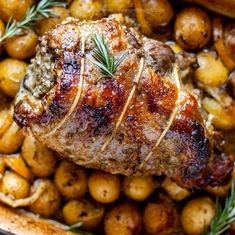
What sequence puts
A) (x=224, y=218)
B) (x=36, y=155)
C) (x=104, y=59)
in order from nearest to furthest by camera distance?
1. (x=104, y=59)
2. (x=224, y=218)
3. (x=36, y=155)

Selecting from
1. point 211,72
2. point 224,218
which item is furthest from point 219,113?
point 224,218

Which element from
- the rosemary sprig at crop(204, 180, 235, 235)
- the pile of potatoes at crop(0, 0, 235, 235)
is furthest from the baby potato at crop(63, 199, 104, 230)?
the rosemary sprig at crop(204, 180, 235, 235)

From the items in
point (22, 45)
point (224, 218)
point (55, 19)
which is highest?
point (55, 19)

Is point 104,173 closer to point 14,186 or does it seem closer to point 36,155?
point 36,155

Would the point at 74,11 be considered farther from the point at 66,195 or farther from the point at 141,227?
the point at 141,227

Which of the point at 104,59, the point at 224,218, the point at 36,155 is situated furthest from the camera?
the point at 36,155

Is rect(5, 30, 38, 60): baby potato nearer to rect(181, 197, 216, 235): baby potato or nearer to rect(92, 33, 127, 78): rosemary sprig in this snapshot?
rect(92, 33, 127, 78): rosemary sprig

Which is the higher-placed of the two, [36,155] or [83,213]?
[36,155]

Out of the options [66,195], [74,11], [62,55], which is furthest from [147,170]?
[74,11]
